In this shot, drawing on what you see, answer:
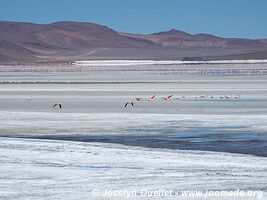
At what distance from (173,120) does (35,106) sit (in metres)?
4.79

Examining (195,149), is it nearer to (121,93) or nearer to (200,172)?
(200,172)

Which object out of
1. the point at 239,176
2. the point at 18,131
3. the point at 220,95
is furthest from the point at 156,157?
the point at 220,95

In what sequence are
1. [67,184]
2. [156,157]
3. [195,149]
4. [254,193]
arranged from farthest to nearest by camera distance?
[195,149] → [156,157] → [67,184] → [254,193]

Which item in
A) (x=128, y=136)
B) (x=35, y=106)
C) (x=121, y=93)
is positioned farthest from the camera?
(x=121, y=93)

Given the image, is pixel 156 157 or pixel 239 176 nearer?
pixel 239 176

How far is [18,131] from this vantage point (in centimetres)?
1241

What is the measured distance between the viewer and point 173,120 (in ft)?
45.4

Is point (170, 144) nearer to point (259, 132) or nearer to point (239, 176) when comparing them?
point (259, 132)

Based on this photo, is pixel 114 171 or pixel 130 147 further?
pixel 130 147

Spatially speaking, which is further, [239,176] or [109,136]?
[109,136]

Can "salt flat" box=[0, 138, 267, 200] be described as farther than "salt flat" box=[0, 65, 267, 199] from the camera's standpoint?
No

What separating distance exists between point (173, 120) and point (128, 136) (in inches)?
94.3

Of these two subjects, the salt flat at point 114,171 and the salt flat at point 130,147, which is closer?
the salt flat at point 114,171

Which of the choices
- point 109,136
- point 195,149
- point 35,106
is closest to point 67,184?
point 195,149
